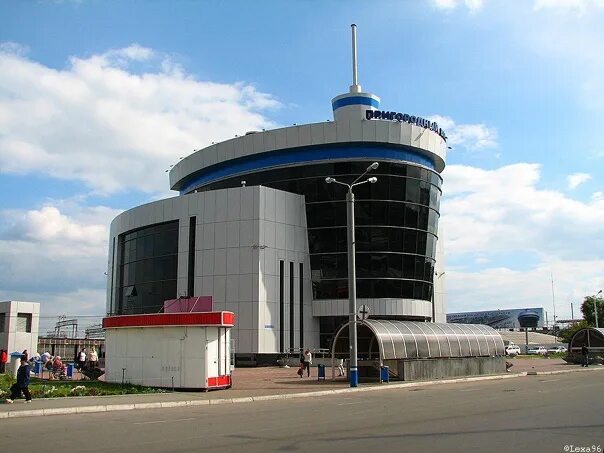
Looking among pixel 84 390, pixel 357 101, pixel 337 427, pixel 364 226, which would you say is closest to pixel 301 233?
pixel 364 226

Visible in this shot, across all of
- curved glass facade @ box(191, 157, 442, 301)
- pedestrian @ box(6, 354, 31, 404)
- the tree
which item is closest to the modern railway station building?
curved glass facade @ box(191, 157, 442, 301)

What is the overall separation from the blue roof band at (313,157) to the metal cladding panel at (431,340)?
22.1 m

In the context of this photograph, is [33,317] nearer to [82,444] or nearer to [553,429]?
[82,444]

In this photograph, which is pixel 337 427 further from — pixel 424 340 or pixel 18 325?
pixel 18 325

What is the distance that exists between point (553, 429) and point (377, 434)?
3947 millimetres

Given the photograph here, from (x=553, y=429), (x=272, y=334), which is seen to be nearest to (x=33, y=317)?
(x=272, y=334)

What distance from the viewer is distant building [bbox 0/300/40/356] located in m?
46.0

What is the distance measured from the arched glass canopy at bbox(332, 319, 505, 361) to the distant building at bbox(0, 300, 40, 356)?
954 inches

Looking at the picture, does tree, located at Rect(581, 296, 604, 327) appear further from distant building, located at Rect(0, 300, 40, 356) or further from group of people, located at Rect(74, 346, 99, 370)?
group of people, located at Rect(74, 346, 99, 370)

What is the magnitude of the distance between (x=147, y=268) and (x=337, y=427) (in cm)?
5080

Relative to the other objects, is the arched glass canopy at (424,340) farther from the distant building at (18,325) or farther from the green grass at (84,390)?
the distant building at (18,325)

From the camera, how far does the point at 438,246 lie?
73500 mm

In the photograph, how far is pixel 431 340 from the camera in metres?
36.8

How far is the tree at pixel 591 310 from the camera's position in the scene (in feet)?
382
